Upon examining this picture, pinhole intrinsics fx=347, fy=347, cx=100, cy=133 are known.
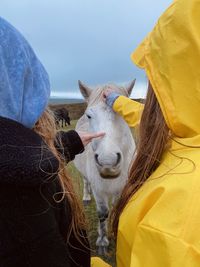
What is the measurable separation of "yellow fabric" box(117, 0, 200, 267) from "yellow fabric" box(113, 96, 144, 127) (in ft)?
5.90

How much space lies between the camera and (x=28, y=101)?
1218mm

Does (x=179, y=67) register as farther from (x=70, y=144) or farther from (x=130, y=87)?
(x=130, y=87)

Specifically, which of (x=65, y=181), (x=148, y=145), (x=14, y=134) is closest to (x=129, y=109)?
(x=148, y=145)

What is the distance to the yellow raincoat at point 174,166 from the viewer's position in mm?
1025

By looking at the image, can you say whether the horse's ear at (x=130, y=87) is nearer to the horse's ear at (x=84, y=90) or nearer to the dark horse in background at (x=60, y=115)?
the horse's ear at (x=84, y=90)

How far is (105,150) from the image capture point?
354 centimetres

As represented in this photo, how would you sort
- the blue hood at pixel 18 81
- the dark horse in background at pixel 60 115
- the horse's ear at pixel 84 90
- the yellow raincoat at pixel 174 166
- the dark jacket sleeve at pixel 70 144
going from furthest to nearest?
the horse's ear at pixel 84 90 < the dark horse in background at pixel 60 115 < the dark jacket sleeve at pixel 70 144 < the blue hood at pixel 18 81 < the yellow raincoat at pixel 174 166

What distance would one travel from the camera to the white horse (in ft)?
11.7

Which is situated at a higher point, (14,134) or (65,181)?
(14,134)

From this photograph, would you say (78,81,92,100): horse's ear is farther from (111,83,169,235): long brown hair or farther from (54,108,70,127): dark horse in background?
(111,83,169,235): long brown hair

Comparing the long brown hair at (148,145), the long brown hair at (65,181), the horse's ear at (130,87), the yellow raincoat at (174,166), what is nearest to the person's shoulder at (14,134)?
the long brown hair at (65,181)

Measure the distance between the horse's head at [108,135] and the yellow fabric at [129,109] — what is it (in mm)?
323

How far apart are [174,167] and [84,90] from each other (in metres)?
3.46

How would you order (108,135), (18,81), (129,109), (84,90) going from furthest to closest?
(84,90) → (108,135) → (129,109) → (18,81)
